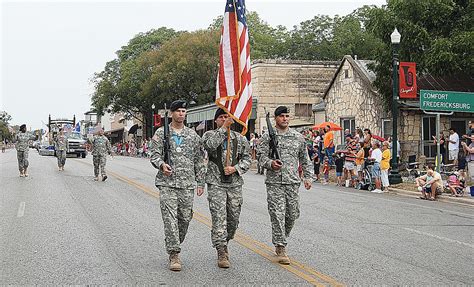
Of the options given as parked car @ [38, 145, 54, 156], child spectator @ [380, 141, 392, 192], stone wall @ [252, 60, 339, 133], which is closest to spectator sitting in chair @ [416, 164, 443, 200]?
child spectator @ [380, 141, 392, 192]

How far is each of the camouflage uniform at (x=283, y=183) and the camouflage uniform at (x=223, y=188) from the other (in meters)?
0.39

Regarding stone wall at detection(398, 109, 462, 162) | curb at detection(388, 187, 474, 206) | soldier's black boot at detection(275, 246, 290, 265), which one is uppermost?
stone wall at detection(398, 109, 462, 162)

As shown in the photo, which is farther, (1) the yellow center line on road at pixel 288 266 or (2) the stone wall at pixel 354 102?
(2) the stone wall at pixel 354 102

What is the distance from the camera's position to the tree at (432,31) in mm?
23031

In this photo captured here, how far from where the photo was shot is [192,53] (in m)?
51.5

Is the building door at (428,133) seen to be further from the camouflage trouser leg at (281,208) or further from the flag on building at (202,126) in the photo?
the flag on building at (202,126)

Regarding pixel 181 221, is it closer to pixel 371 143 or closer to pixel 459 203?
pixel 459 203

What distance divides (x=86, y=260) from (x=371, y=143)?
14017 millimetres

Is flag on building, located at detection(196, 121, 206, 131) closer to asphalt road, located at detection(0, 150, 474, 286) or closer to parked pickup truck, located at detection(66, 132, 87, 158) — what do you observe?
parked pickup truck, located at detection(66, 132, 87, 158)

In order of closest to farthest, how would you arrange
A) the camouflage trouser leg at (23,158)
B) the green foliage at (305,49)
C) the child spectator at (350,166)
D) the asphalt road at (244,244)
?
the asphalt road at (244,244) < the child spectator at (350,166) < the camouflage trouser leg at (23,158) < the green foliage at (305,49)

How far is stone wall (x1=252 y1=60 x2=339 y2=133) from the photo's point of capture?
42.7 m

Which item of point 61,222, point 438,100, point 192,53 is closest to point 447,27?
point 438,100

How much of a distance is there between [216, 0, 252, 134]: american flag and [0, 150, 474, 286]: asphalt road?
2.18 meters

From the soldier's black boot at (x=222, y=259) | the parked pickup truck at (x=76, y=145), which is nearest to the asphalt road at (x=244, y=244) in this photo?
the soldier's black boot at (x=222, y=259)
